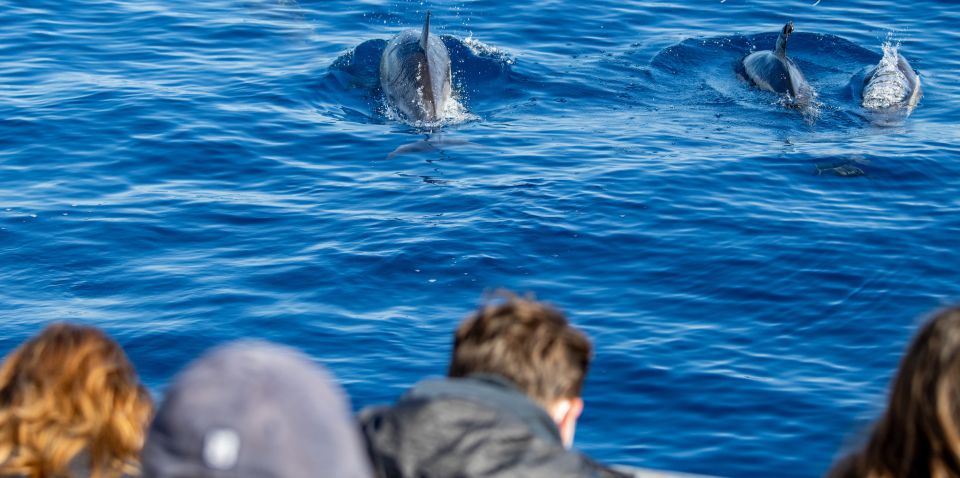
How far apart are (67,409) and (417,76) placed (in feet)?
44.5

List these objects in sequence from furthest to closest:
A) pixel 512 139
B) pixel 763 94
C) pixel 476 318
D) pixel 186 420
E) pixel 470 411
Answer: pixel 763 94 < pixel 512 139 < pixel 476 318 < pixel 470 411 < pixel 186 420

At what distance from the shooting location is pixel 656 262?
37.7 ft

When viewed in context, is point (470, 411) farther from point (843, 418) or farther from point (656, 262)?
point (656, 262)

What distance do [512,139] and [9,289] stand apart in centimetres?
641

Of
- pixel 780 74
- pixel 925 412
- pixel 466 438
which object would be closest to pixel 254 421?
pixel 466 438

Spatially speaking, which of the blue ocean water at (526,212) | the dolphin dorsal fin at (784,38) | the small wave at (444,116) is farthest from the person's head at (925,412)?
the dolphin dorsal fin at (784,38)

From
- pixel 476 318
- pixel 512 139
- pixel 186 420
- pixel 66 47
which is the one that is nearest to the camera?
pixel 186 420

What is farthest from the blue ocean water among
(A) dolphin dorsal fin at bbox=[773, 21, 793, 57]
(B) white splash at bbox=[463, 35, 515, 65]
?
(A) dolphin dorsal fin at bbox=[773, 21, 793, 57]

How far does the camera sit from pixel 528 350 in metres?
4.05

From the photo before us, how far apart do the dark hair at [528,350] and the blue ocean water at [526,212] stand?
4.48 metres

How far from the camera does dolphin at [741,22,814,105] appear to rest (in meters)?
16.8

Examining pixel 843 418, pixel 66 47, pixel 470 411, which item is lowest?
pixel 843 418

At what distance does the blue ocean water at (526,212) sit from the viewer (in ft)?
31.6

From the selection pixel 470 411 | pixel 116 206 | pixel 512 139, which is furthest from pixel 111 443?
pixel 512 139
